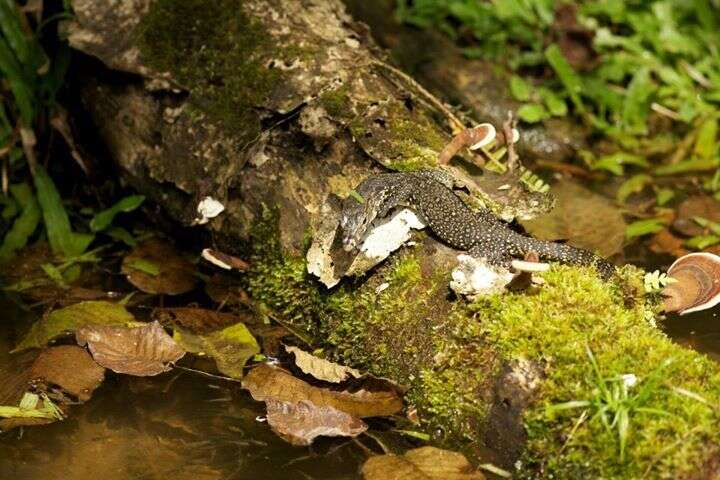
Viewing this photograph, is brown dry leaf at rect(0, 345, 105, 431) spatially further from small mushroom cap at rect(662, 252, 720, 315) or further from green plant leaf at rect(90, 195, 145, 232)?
small mushroom cap at rect(662, 252, 720, 315)

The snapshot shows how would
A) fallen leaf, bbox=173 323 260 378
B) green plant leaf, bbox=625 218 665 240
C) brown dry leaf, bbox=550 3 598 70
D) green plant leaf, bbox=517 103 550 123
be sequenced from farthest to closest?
brown dry leaf, bbox=550 3 598 70, green plant leaf, bbox=517 103 550 123, green plant leaf, bbox=625 218 665 240, fallen leaf, bbox=173 323 260 378

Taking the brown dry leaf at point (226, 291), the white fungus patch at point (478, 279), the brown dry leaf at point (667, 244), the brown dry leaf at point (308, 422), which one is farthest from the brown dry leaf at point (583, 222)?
the brown dry leaf at point (308, 422)

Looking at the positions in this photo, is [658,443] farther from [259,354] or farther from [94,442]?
[94,442]

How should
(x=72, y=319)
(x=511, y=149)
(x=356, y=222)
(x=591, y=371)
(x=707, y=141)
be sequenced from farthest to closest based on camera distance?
(x=707, y=141)
(x=511, y=149)
(x=72, y=319)
(x=356, y=222)
(x=591, y=371)

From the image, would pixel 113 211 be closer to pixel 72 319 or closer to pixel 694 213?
pixel 72 319

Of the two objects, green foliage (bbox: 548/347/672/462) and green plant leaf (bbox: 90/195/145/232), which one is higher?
green foliage (bbox: 548/347/672/462)

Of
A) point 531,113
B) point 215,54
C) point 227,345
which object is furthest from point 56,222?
point 531,113

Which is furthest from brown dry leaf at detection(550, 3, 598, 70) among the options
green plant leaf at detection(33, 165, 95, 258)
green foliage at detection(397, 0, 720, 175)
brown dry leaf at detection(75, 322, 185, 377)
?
brown dry leaf at detection(75, 322, 185, 377)

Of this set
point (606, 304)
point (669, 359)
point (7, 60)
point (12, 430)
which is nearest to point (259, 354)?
point (12, 430)
